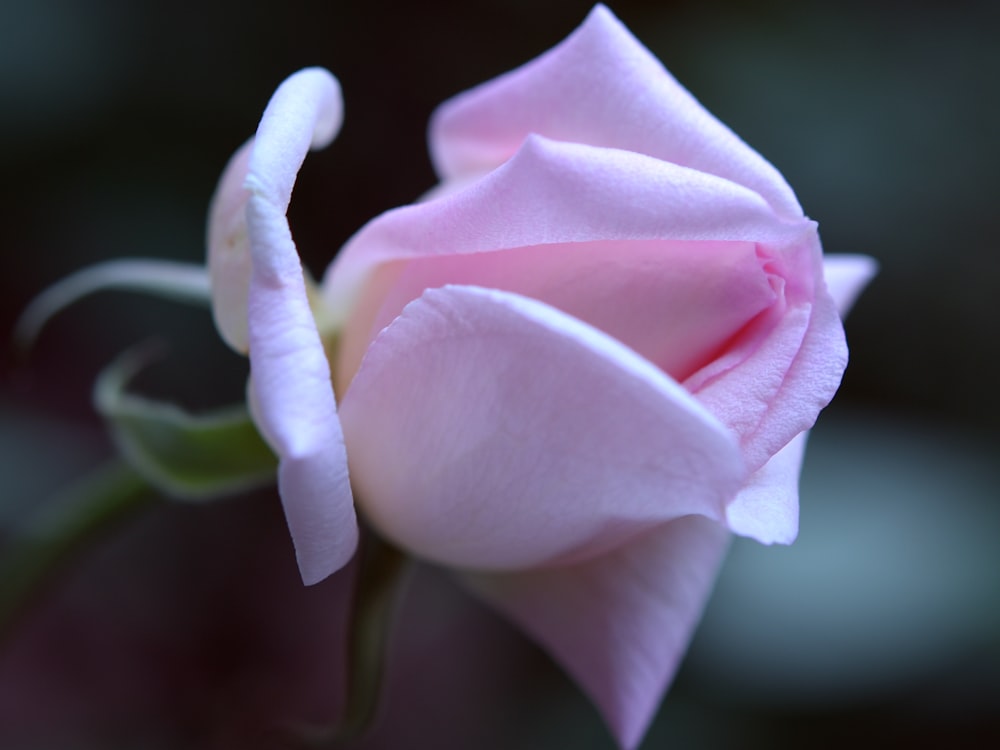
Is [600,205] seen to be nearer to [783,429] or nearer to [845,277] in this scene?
[783,429]

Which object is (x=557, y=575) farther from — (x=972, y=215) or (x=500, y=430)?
(x=972, y=215)

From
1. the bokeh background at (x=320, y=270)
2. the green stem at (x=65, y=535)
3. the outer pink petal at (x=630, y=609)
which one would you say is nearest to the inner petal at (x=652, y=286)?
the outer pink petal at (x=630, y=609)

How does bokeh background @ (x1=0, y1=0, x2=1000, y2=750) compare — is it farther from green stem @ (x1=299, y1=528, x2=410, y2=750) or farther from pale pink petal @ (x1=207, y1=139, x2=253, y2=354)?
pale pink petal @ (x1=207, y1=139, x2=253, y2=354)

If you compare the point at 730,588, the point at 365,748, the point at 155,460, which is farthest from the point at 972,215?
the point at 155,460

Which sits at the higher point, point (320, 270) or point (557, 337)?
point (557, 337)

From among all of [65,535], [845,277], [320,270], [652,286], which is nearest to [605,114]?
[652,286]

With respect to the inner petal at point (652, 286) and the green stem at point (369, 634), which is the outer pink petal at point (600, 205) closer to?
the inner petal at point (652, 286)
